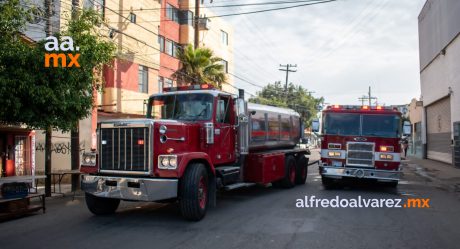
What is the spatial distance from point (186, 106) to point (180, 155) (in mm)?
2212

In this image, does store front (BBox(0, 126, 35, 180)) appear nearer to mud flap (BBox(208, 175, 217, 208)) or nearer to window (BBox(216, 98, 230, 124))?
window (BBox(216, 98, 230, 124))

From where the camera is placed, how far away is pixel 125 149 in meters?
8.89

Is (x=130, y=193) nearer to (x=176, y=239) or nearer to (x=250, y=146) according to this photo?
(x=176, y=239)

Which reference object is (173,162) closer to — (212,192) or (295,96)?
(212,192)

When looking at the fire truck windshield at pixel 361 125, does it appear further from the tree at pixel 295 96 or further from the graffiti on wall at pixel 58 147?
the tree at pixel 295 96

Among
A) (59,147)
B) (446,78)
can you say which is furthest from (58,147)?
(446,78)

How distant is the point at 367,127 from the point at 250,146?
13.1 ft

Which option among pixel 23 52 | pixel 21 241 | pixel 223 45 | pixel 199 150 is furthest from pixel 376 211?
pixel 223 45

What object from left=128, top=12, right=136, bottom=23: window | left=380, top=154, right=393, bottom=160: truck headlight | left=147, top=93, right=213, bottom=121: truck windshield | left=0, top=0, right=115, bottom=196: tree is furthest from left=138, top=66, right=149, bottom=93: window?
left=380, top=154, right=393, bottom=160: truck headlight

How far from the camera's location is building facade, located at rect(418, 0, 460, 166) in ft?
74.9

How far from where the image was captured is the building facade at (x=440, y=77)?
22.8 meters

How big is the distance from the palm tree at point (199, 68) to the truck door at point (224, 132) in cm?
1447

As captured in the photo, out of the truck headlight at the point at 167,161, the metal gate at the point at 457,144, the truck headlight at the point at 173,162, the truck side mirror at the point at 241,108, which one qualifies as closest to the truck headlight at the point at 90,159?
the truck headlight at the point at 167,161

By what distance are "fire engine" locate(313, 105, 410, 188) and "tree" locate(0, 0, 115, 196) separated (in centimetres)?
721
